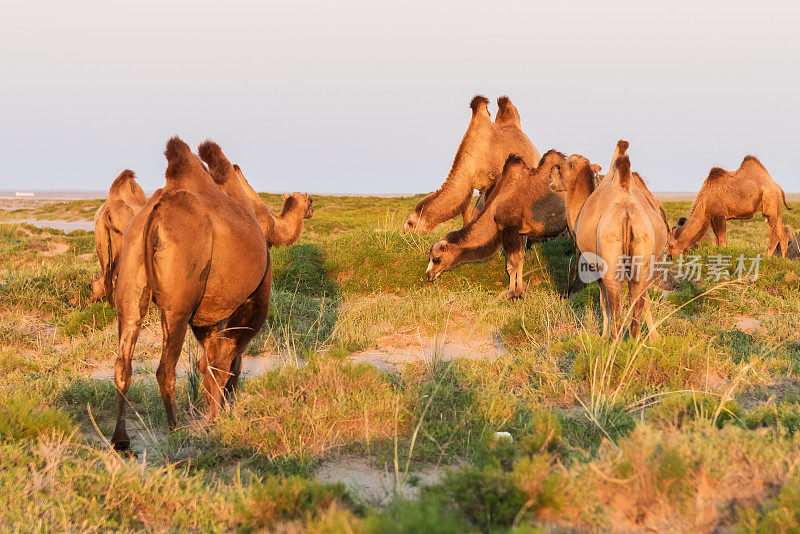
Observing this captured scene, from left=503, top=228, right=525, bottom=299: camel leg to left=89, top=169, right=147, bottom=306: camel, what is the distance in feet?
18.7

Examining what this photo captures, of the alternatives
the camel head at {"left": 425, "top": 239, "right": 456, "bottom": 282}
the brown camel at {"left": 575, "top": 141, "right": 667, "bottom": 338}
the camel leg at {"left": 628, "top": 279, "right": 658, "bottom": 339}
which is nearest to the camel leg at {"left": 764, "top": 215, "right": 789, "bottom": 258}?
the camel head at {"left": 425, "top": 239, "right": 456, "bottom": 282}

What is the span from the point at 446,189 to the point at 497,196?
2064 millimetres

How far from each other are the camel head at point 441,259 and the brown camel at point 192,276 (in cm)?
488

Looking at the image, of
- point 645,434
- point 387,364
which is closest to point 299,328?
point 387,364

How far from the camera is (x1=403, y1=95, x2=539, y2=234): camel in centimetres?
1231

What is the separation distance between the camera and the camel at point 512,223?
10.1 m

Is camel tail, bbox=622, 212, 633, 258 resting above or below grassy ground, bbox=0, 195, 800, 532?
above

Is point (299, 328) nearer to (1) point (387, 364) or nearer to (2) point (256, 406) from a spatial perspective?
(1) point (387, 364)

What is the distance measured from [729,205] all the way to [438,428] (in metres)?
13.6

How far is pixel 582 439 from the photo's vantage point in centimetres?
464

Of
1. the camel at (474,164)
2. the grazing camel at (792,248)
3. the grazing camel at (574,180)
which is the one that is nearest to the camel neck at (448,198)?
the camel at (474,164)

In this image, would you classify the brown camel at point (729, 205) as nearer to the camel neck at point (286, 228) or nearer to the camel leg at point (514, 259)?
the camel leg at point (514, 259)

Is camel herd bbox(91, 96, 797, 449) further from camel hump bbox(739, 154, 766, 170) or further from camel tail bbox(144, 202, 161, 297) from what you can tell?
camel hump bbox(739, 154, 766, 170)

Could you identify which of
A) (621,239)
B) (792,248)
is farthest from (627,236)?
(792,248)
